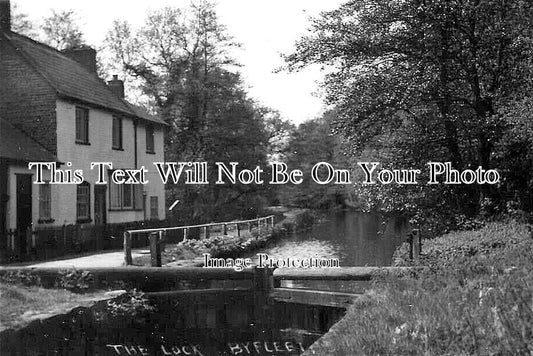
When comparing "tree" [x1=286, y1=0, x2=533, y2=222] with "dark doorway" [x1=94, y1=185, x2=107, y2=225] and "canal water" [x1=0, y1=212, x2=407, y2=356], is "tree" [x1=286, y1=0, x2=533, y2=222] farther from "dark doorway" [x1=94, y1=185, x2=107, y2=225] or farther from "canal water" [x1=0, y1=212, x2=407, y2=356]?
"dark doorway" [x1=94, y1=185, x2=107, y2=225]

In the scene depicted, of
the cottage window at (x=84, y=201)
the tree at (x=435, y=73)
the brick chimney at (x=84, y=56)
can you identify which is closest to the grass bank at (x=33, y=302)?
the tree at (x=435, y=73)

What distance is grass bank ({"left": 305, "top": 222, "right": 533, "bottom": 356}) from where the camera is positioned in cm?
512

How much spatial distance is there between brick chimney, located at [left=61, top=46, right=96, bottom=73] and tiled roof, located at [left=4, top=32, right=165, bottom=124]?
0.51 meters

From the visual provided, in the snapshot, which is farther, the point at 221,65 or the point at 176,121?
the point at 176,121

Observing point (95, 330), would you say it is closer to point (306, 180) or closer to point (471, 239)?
point (306, 180)

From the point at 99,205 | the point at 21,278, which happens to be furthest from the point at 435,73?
the point at 99,205

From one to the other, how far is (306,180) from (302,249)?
384 cm

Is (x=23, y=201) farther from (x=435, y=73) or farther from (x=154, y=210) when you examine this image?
(x=435, y=73)

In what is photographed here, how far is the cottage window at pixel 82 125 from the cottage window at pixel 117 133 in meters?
1.59

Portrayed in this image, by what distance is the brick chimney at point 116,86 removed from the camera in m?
22.6

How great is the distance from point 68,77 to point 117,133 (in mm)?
2478

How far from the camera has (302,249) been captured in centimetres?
1559

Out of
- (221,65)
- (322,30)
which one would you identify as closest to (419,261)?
(322,30)

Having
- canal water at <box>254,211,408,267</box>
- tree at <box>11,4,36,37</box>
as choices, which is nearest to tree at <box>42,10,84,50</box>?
tree at <box>11,4,36,37</box>
